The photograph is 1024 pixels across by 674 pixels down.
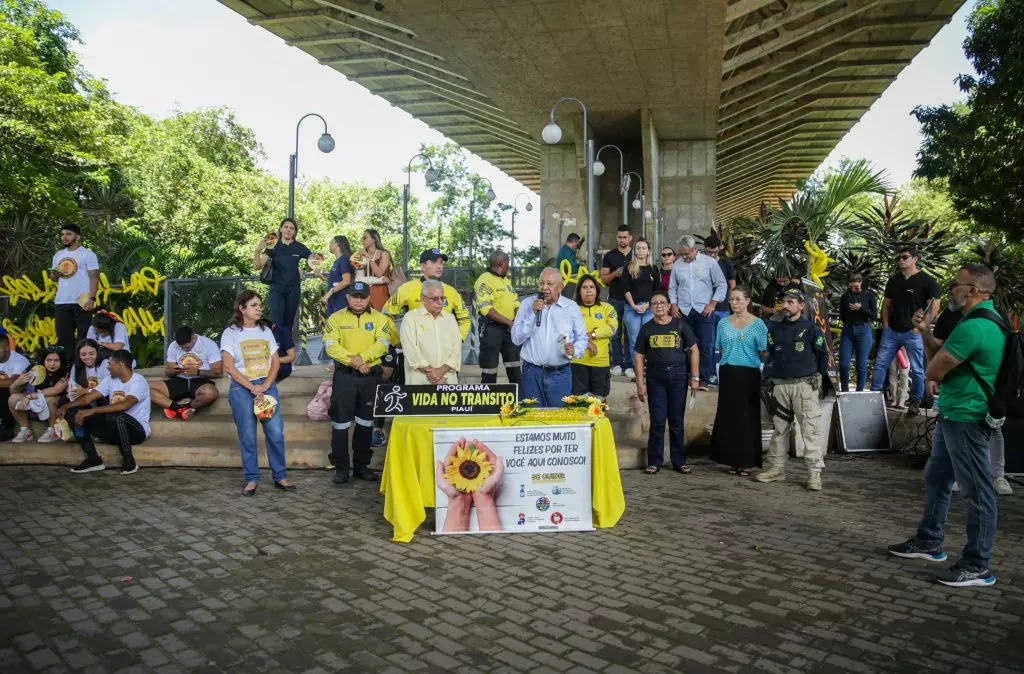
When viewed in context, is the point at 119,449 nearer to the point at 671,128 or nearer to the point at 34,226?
the point at 34,226

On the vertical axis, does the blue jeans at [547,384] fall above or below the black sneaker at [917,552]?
above

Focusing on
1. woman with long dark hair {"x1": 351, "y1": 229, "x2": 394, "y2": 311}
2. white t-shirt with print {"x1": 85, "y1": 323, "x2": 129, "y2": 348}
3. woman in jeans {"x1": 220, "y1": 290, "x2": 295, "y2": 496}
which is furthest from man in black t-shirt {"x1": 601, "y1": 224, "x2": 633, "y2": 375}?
white t-shirt with print {"x1": 85, "y1": 323, "x2": 129, "y2": 348}

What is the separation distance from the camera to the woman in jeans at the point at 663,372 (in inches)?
339

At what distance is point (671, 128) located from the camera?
24.2m

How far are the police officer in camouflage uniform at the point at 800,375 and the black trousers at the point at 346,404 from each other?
421cm

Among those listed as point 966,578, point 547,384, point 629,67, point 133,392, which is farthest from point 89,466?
point 629,67

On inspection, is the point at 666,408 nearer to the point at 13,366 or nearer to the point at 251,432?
the point at 251,432

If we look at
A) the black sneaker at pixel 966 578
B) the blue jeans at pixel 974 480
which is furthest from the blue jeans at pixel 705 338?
the black sneaker at pixel 966 578

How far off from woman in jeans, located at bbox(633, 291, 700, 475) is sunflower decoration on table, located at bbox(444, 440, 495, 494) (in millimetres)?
2980

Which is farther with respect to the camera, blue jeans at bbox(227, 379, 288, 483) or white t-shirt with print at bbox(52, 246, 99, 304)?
white t-shirt with print at bbox(52, 246, 99, 304)

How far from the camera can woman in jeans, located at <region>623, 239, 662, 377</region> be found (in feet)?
34.8

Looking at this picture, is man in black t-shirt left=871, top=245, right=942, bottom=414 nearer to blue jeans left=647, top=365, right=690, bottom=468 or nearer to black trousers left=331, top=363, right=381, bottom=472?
blue jeans left=647, top=365, right=690, bottom=468

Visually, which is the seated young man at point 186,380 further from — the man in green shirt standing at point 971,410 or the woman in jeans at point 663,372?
the man in green shirt standing at point 971,410

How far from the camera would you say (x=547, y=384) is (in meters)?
7.99
